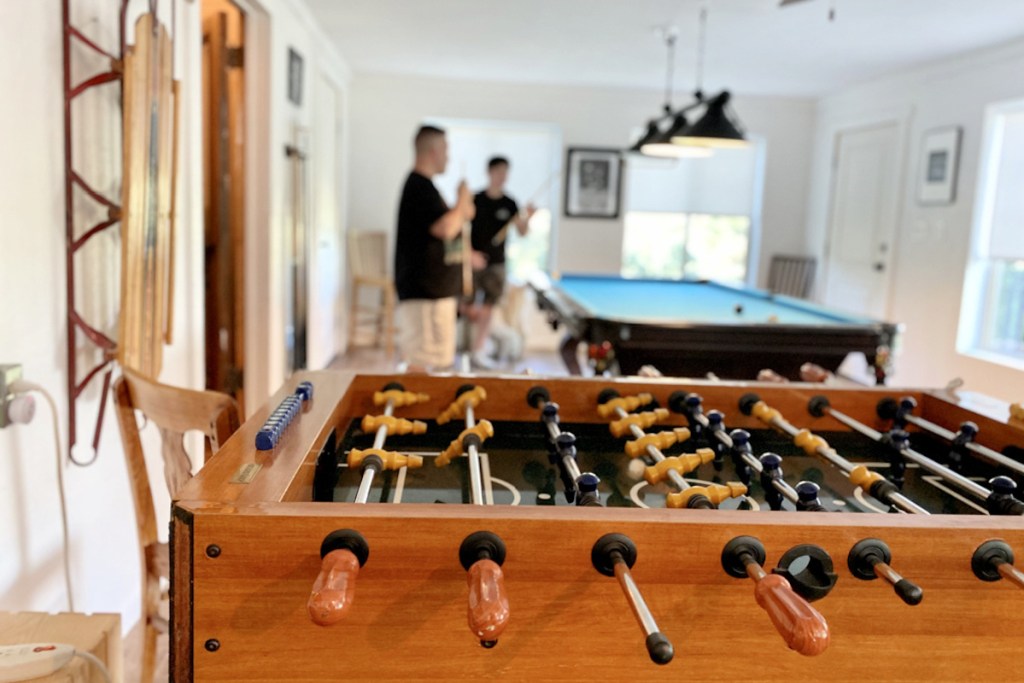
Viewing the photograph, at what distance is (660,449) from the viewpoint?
1.47 m

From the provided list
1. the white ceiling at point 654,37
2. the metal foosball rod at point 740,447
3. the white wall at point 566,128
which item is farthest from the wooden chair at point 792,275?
the metal foosball rod at point 740,447

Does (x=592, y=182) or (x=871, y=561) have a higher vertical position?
(x=592, y=182)

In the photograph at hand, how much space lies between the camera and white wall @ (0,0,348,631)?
60.8 inches

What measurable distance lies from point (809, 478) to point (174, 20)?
2031 millimetres

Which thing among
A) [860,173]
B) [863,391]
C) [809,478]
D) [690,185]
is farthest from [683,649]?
[690,185]

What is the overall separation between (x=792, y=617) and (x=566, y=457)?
598 mm

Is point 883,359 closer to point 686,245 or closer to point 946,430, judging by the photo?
point 946,430

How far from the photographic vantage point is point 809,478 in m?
1.39

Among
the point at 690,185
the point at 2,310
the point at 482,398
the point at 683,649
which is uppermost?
the point at 690,185

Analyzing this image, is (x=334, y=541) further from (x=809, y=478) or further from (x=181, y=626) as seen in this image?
(x=809, y=478)

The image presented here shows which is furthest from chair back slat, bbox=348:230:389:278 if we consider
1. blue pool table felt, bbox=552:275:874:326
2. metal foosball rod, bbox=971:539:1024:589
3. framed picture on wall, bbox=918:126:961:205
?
metal foosball rod, bbox=971:539:1024:589

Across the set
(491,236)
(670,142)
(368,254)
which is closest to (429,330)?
(670,142)

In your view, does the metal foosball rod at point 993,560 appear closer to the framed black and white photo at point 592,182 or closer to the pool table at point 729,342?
the pool table at point 729,342

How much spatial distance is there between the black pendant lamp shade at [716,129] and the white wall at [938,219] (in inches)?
85.6
